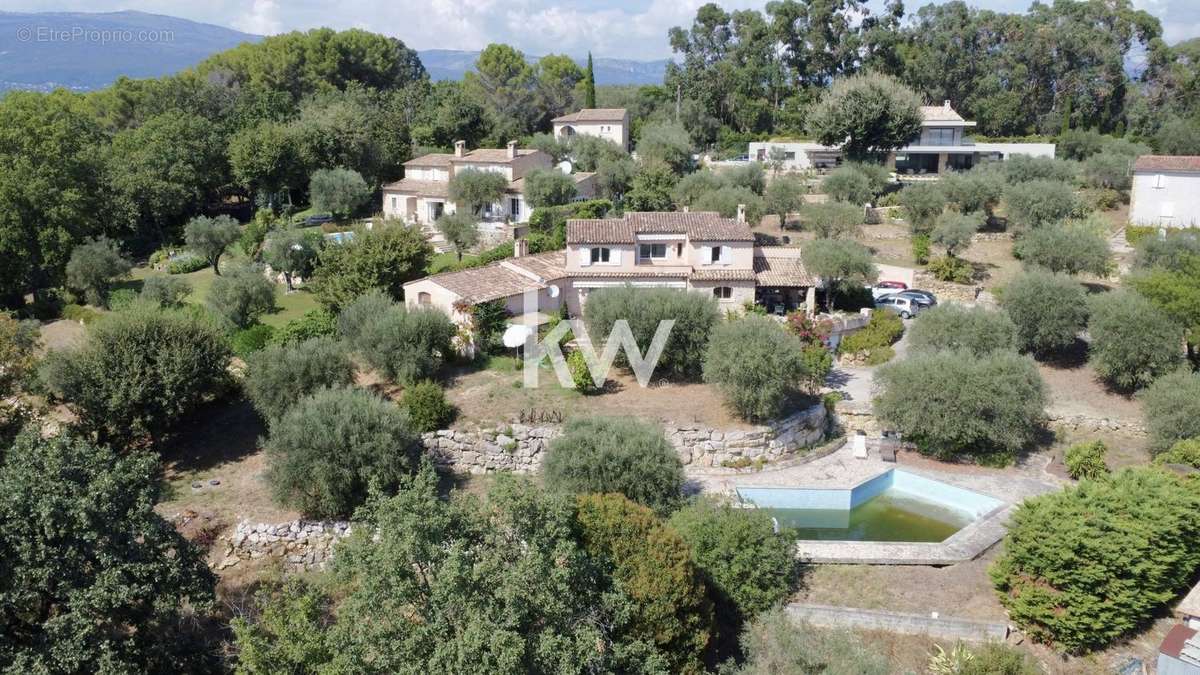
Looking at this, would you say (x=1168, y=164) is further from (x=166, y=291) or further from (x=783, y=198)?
(x=166, y=291)

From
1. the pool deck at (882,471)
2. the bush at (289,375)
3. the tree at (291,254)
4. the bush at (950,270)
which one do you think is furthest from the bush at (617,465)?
the bush at (950,270)

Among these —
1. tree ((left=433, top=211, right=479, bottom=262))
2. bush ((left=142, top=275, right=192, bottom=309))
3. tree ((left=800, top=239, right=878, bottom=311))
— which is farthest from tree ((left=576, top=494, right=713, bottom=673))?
tree ((left=433, top=211, right=479, bottom=262))

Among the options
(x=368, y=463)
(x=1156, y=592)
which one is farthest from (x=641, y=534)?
(x=1156, y=592)

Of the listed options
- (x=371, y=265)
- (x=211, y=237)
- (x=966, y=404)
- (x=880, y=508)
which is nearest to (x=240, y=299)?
(x=371, y=265)

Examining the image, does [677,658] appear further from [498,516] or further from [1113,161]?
[1113,161]

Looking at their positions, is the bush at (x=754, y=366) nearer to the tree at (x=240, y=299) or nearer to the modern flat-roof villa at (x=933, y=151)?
the tree at (x=240, y=299)

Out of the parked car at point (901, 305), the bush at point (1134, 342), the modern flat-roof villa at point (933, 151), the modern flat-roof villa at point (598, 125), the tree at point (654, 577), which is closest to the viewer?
the tree at point (654, 577)

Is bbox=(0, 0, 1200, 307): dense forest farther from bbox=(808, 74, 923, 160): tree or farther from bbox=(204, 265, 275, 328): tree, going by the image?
bbox=(204, 265, 275, 328): tree
